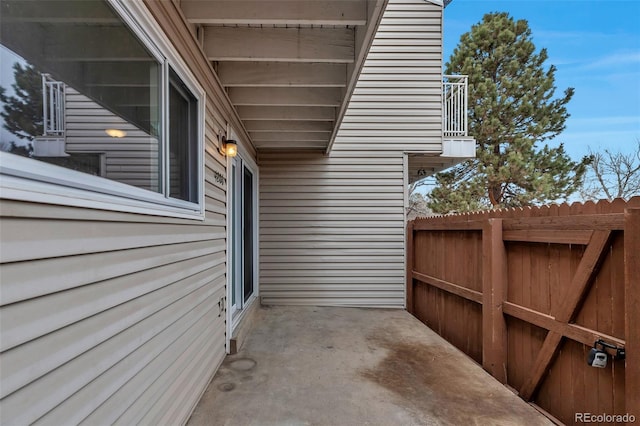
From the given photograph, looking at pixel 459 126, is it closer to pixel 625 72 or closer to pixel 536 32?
pixel 536 32

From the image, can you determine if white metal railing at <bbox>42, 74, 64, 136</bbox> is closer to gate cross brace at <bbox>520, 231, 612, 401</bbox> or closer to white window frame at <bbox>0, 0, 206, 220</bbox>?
white window frame at <bbox>0, 0, 206, 220</bbox>

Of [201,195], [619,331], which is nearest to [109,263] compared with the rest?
[201,195]

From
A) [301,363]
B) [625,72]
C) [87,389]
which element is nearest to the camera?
[87,389]

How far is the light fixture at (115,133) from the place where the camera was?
138cm

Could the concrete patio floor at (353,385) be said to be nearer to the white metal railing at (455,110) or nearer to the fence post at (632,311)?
the fence post at (632,311)

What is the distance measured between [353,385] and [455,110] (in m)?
5.30

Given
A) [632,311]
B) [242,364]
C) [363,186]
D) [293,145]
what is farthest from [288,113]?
[632,311]

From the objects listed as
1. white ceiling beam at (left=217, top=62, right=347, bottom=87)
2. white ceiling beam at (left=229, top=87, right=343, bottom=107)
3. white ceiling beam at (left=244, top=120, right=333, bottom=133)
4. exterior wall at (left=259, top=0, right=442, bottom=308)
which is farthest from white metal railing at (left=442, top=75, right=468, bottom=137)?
white ceiling beam at (left=217, top=62, right=347, bottom=87)

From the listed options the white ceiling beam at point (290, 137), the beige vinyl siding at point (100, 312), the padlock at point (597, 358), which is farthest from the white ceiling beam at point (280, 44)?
the padlock at point (597, 358)

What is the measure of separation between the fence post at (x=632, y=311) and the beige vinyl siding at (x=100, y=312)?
2.63 m

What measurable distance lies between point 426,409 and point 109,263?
7.65 ft

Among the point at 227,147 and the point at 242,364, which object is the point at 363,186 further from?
the point at 242,364

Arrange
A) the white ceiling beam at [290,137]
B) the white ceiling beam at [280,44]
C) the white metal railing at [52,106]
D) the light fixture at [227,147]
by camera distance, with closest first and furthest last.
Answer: the white metal railing at [52,106], the white ceiling beam at [280,44], the light fixture at [227,147], the white ceiling beam at [290,137]

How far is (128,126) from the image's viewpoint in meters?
1.53
